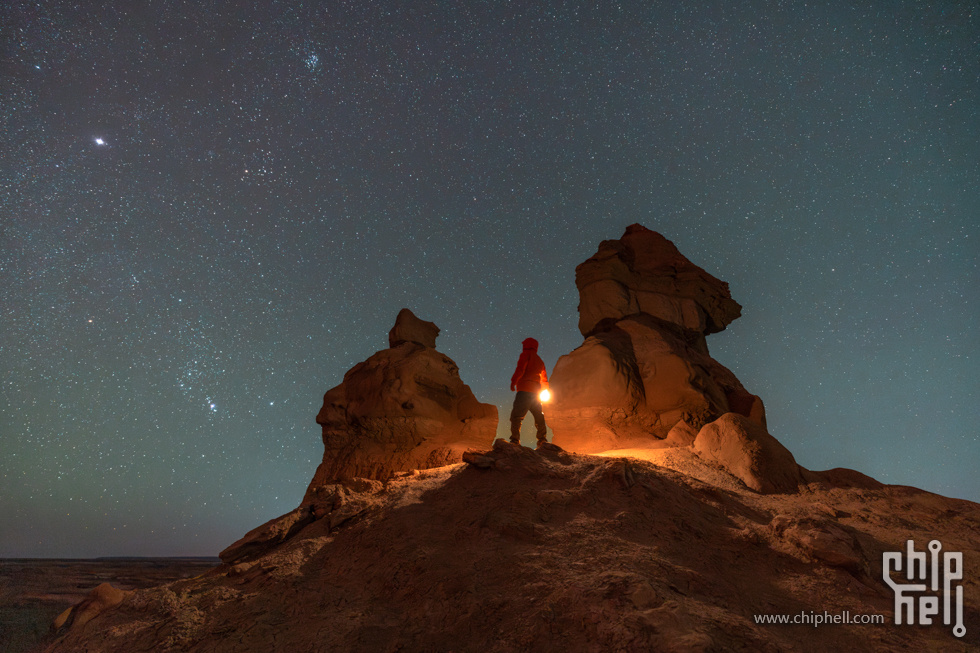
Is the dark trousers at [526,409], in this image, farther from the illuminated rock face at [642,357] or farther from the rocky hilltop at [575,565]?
the rocky hilltop at [575,565]

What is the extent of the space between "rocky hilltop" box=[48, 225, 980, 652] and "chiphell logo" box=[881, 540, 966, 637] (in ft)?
0.16

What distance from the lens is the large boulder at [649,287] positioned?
12812mm

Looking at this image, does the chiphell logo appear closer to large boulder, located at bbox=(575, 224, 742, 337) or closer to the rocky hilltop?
→ the rocky hilltop

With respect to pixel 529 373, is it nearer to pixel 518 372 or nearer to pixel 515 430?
pixel 518 372

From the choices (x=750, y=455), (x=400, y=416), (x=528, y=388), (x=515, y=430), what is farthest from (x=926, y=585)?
(x=400, y=416)

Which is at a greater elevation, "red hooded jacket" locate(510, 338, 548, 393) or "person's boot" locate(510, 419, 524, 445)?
"red hooded jacket" locate(510, 338, 548, 393)

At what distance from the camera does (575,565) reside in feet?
12.2

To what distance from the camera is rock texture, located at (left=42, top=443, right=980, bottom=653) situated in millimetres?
3174

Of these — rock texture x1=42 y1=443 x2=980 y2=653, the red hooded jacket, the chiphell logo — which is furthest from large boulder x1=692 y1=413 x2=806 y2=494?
the red hooded jacket

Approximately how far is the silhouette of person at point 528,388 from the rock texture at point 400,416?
207cm

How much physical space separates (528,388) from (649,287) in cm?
628

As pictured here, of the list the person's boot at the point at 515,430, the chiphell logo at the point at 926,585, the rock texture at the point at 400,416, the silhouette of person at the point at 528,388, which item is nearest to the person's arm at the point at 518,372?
the silhouette of person at the point at 528,388

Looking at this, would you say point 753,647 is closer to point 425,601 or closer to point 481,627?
point 481,627

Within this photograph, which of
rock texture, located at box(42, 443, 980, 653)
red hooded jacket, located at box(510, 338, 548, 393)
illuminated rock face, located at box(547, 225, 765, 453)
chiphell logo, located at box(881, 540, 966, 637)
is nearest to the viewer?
rock texture, located at box(42, 443, 980, 653)
